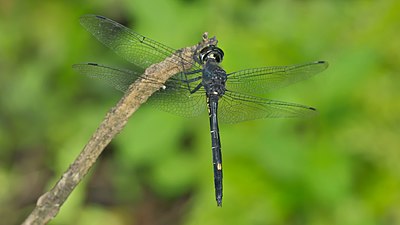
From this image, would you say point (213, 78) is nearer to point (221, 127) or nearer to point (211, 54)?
point (211, 54)

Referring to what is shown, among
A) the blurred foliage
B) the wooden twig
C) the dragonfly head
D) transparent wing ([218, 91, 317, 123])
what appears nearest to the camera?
the wooden twig

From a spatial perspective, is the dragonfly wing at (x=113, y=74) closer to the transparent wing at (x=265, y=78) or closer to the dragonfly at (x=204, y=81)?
the dragonfly at (x=204, y=81)

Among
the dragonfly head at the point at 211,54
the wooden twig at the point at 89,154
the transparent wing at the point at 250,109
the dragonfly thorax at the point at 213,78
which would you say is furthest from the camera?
the transparent wing at the point at 250,109

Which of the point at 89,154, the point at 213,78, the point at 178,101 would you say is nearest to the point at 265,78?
the point at 213,78

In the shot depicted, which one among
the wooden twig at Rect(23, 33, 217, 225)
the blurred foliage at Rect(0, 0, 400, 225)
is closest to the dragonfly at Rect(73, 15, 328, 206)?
the blurred foliage at Rect(0, 0, 400, 225)

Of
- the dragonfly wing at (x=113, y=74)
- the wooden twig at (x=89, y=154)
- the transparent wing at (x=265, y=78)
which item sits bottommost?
the wooden twig at (x=89, y=154)

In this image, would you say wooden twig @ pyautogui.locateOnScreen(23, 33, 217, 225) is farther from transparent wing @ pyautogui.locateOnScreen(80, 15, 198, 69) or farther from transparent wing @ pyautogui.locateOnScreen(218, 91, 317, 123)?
transparent wing @ pyautogui.locateOnScreen(218, 91, 317, 123)

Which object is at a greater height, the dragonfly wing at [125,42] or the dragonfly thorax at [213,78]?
the dragonfly wing at [125,42]

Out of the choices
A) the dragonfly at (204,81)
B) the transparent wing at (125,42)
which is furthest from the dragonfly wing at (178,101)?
the transparent wing at (125,42)
